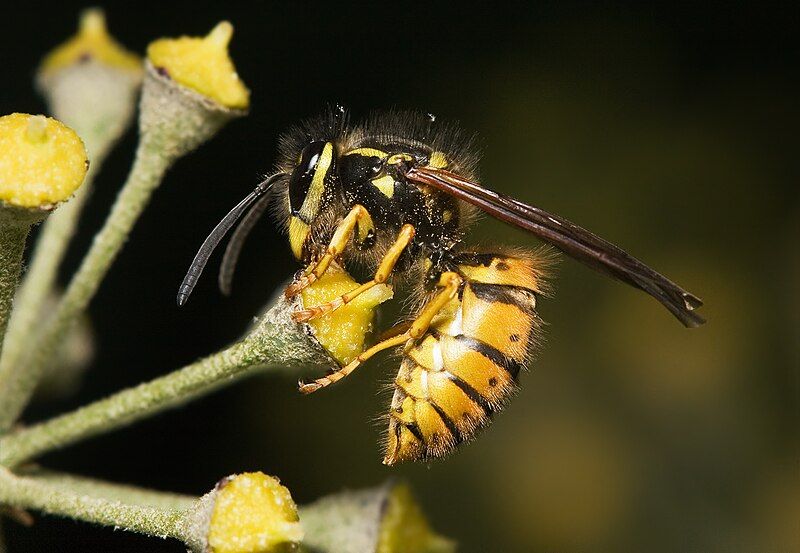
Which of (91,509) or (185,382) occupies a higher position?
(185,382)

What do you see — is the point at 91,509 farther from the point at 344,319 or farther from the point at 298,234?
the point at 298,234

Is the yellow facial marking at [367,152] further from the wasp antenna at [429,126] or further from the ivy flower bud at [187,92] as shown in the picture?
Result: the ivy flower bud at [187,92]

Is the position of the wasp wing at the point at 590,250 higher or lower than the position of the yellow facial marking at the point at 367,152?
higher

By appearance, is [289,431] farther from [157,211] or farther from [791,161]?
[791,161]

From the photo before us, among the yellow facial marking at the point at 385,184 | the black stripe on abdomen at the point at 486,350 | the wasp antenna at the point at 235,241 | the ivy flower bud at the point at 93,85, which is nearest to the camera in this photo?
the black stripe on abdomen at the point at 486,350

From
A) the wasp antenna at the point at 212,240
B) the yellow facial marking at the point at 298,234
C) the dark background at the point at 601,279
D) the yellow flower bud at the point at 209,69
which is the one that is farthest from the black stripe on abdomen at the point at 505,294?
the dark background at the point at 601,279

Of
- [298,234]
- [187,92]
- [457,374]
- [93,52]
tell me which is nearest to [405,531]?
[457,374]

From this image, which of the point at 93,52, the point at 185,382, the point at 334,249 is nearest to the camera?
the point at 185,382

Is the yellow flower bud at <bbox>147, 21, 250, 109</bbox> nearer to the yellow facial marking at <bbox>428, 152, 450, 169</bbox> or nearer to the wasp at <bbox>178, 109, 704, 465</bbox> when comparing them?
the wasp at <bbox>178, 109, 704, 465</bbox>
